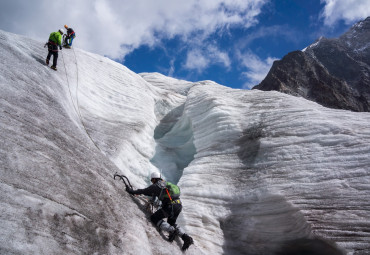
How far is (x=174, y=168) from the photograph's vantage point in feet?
41.2

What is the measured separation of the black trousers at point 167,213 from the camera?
613 cm

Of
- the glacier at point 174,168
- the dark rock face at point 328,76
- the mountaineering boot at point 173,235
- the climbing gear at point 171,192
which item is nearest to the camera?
the glacier at point 174,168

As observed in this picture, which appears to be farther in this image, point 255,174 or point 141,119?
point 141,119

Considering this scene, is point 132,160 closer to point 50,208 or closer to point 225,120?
point 225,120

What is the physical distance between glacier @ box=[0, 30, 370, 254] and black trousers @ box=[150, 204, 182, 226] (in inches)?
8.8

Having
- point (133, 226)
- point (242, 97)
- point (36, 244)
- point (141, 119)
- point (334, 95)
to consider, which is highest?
point (334, 95)

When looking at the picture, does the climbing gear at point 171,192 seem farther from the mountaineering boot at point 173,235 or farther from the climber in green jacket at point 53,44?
the climber in green jacket at point 53,44

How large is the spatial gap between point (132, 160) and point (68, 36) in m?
9.54

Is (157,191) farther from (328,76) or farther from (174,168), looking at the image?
(328,76)

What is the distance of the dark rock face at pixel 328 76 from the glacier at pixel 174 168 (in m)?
Result: 37.3

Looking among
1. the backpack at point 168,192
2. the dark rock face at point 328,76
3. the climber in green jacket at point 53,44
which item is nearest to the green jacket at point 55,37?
the climber in green jacket at point 53,44

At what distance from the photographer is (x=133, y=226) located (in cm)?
536

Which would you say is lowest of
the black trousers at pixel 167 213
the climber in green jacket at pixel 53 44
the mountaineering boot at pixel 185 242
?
the mountaineering boot at pixel 185 242

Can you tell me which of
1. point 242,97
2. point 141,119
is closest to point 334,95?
point 242,97
